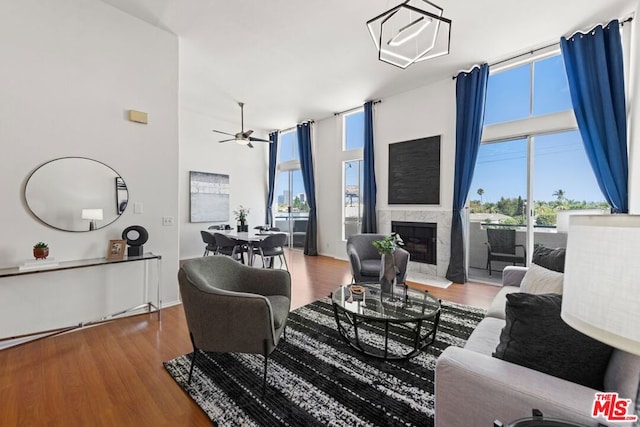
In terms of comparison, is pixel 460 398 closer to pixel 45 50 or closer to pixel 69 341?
pixel 69 341

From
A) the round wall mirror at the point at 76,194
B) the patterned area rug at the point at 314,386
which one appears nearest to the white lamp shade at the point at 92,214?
the round wall mirror at the point at 76,194

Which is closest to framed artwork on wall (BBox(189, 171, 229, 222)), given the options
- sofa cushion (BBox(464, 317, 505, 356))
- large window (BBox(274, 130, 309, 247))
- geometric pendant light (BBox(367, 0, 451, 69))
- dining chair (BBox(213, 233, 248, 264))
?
large window (BBox(274, 130, 309, 247))

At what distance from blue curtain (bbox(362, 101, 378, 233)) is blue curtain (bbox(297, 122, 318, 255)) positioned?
1708 mm

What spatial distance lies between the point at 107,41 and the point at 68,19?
335 millimetres

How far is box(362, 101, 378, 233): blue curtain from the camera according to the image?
595 cm

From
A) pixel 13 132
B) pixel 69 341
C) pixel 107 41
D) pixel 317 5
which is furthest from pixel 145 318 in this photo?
pixel 317 5

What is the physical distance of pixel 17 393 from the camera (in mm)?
1933

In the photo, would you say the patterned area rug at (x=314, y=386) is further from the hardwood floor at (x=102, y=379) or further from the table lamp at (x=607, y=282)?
the table lamp at (x=607, y=282)

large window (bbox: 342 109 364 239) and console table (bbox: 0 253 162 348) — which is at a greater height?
large window (bbox: 342 109 364 239)

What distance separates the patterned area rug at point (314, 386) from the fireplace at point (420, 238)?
2.69 m

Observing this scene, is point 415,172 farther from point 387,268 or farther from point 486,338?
point 486,338

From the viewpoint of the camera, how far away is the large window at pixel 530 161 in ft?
12.4

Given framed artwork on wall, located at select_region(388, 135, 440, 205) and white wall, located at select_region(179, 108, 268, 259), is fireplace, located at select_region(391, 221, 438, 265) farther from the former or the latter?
white wall, located at select_region(179, 108, 268, 259)

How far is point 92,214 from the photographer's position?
115 inches
